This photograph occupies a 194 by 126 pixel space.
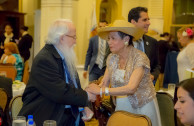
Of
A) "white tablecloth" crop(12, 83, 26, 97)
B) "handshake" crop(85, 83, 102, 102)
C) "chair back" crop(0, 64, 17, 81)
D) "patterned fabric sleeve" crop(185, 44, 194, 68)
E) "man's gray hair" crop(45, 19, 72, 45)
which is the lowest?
"white tablecloth" crop(12, 83, 26, 97)

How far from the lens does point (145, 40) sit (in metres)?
3.76

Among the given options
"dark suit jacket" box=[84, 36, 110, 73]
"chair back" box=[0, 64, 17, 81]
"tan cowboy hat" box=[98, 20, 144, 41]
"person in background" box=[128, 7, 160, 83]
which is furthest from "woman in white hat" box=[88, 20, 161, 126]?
"chair back" box=[0, 64, 17, 81]

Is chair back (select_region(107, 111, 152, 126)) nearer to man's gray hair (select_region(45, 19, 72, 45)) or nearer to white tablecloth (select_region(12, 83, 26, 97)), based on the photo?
man's gray hair (select_region(45, 19, 72, 45))

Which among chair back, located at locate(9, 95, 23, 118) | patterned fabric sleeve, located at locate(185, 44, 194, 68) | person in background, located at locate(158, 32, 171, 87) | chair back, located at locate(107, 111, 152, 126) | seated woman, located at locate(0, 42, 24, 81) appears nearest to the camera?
chair back, located at locate(107, 111, 152, 126)

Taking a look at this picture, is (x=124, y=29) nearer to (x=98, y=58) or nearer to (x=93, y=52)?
(x=98, y=58)

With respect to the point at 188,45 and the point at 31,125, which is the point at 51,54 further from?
the point at 188,45

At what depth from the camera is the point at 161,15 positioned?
10359 millimetres

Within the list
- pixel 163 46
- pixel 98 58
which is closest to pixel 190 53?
pixel 98 58

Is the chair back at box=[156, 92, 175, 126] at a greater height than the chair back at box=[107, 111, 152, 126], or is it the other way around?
the chair back at box=[107, 111, 152, 126]

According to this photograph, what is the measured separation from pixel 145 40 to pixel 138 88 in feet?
3.15

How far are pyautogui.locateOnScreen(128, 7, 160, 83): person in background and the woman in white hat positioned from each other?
59 centimetres

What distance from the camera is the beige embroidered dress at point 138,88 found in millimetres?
2893

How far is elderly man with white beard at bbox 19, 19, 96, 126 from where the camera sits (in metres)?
2.51

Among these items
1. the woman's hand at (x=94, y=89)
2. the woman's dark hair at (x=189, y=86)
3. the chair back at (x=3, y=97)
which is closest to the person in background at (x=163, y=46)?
the chair back at (x=3, y=97)
